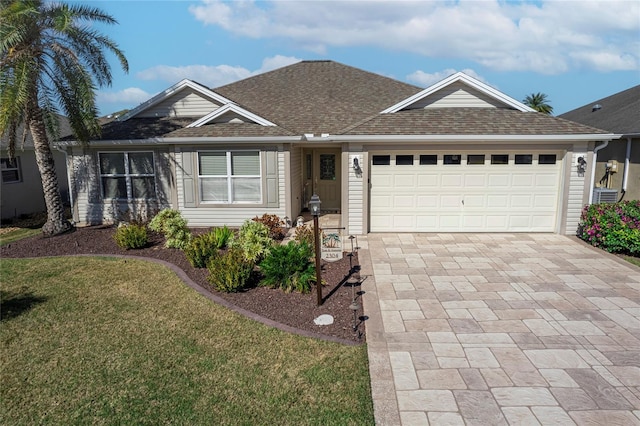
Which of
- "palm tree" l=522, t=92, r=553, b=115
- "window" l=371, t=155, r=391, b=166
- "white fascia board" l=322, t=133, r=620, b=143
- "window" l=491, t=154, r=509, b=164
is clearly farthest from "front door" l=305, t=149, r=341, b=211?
"palm tree" l=522, t=92, r=553, b=115

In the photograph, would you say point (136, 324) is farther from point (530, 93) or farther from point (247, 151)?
point (530, 93)

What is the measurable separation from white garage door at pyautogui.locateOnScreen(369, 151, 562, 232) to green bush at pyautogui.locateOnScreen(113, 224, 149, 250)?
6.13 metres

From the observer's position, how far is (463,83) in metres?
11.4

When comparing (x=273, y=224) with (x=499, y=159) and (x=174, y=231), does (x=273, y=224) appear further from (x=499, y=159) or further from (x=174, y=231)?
(x=499, y=159)

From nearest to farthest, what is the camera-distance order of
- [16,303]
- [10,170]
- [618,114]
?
[16,303] < [10,170] < [618,114]

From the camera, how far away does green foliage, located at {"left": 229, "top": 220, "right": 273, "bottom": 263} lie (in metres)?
8.19

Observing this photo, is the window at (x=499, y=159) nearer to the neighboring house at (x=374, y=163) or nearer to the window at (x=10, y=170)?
the neighboring house at (x=374, y=163)

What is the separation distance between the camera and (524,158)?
36.1ft

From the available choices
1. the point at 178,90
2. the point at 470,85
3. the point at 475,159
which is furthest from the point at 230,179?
the point at 470,85

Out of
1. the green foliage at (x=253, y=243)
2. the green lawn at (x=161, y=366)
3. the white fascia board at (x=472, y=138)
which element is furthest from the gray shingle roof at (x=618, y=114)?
the green lawn at (x=161, y=366)

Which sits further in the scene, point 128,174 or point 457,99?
point 128,174

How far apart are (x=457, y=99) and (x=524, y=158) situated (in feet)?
8.27

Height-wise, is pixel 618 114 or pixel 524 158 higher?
pixel 618 114

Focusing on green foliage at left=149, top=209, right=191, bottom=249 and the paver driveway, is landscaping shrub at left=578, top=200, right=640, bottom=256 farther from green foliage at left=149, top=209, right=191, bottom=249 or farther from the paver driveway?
green foliage at left=149, top=209, right=191, bottom=249
